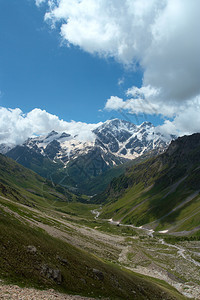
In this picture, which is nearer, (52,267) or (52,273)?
(52,273)

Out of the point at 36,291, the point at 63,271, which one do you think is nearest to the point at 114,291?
the point at 63,271

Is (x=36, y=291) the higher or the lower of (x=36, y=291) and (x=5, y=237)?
the lower

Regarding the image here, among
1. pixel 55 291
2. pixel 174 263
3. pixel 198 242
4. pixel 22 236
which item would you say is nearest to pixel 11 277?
pixel 55 291

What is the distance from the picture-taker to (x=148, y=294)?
45406 mm

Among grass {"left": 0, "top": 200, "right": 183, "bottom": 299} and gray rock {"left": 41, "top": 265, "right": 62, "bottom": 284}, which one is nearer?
grass {"left": 0, "top": 200, "right": 183, "bottom": 299}

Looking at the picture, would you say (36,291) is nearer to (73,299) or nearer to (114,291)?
(73,299)

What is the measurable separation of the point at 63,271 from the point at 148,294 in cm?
2310

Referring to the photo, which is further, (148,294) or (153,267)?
(153,267)

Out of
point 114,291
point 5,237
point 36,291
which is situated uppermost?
point 5,237

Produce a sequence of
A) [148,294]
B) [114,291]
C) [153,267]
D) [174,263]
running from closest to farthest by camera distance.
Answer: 1. [114,291]
2. [148,294]
3. [153,267]
4. [174,263]

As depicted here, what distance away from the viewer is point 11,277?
26.9m

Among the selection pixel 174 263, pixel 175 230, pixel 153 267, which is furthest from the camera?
pixel 175 230

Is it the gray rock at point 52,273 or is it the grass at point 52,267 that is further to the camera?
the gray rock at point 52,273

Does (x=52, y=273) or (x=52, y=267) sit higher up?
(x=52, y=267)
